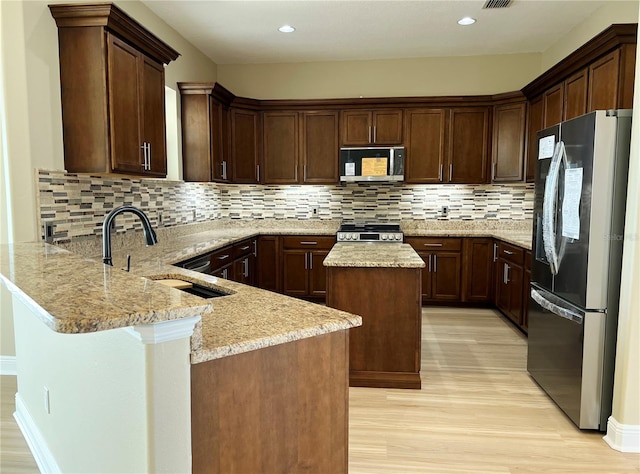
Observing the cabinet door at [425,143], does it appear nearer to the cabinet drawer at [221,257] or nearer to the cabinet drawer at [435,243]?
the cabinet drawer at [435,243]

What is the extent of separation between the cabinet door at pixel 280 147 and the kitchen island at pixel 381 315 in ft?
8.88

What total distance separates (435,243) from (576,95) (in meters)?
2.11

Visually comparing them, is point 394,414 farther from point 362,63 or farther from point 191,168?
point 362,63

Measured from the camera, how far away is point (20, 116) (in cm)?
276

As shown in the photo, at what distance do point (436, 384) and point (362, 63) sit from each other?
163 inches

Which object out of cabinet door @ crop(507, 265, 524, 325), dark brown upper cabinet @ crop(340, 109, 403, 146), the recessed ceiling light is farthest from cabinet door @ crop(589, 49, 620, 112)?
dark brown upper cabinet @ crop(340, 109, 403, 146)

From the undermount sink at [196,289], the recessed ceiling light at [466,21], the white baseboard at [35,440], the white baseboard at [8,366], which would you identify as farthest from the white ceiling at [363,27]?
the white baseboard at [35,440]

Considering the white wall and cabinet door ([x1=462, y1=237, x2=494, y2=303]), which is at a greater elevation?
the white wall

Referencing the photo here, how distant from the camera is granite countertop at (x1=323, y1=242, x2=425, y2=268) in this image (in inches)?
122

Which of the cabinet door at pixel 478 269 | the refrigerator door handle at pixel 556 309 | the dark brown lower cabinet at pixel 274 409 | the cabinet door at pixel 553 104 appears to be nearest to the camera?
the dark brown lower cabinet at pixel 274 409

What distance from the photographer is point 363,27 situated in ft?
15.0

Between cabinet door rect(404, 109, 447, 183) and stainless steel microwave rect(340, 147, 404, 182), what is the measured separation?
7.3 inches

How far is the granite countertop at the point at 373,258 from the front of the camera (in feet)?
10.2

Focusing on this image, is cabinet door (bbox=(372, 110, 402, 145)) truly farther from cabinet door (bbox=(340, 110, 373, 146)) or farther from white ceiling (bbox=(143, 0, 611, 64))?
white ceiling (bbox=(143, 0, 611, 64))
